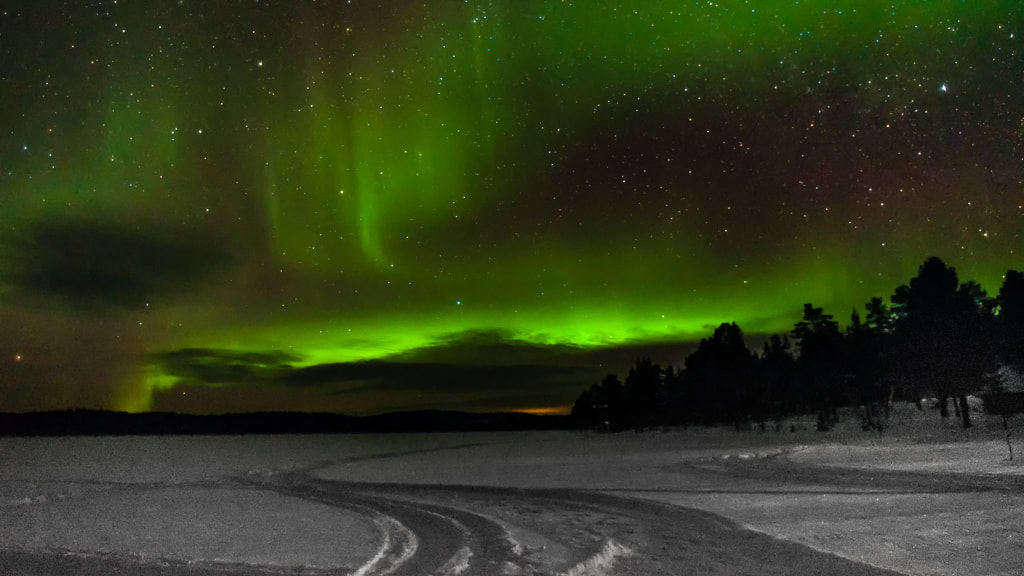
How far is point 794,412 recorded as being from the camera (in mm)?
103812

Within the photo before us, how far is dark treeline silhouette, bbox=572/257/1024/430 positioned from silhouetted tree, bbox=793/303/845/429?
0.11 metres

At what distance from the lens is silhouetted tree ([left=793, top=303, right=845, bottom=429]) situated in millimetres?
78625

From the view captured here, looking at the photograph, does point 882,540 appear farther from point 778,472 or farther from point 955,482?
point 778,472

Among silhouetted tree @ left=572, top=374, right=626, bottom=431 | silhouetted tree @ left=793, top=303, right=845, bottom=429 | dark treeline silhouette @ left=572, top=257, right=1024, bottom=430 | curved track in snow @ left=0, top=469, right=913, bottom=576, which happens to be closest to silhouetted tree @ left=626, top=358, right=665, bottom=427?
silhouetted tree @ left=572, top=374, right=626, bottom=431

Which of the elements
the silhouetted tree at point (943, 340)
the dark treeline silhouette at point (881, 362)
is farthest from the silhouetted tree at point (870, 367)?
A: the silhouetted tree at point (943, 340)

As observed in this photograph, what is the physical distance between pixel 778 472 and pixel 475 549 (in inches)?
799

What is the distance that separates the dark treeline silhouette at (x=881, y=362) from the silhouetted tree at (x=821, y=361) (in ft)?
0.36

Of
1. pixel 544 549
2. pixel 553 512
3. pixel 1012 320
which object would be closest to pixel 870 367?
pixel 1012 320

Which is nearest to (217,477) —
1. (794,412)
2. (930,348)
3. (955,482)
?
(955,482)

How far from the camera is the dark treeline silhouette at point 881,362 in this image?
197 feet

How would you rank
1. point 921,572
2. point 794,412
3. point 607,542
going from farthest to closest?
point 794,412, point 607,542, point 921,572

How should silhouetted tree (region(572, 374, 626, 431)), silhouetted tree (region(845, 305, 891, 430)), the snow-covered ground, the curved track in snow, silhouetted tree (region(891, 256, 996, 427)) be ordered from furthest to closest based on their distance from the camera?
silhouetted tree (region(572, 374, 626, 431)), silhouetted tree (region(845, 305, 891, 430)), silhouetted tree (region(891, 256, 996, 427)), the snow-covered ground, the curved track in snow

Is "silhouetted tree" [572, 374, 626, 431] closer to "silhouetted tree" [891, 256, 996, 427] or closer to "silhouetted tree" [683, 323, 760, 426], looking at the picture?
"silhouetted tree" [683, 323, 760, 426]

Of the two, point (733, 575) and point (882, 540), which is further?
point (882, 540)
